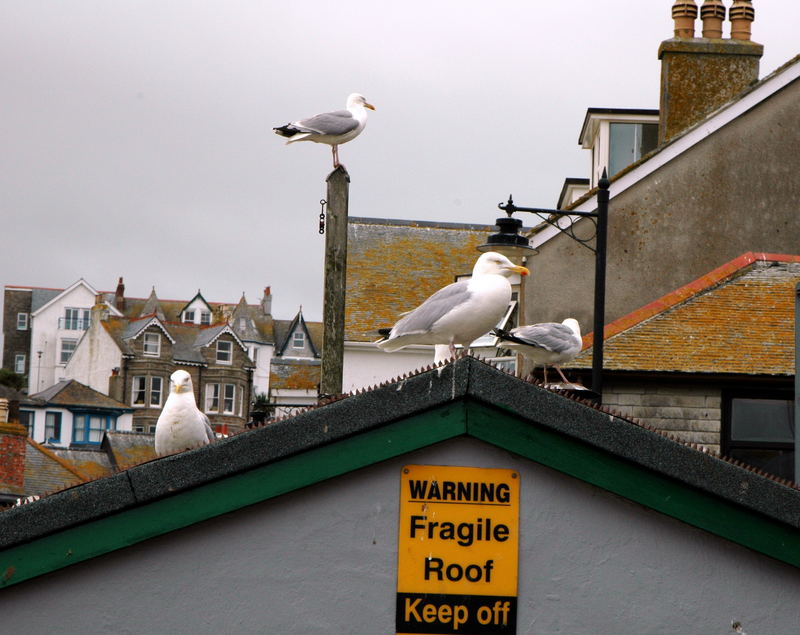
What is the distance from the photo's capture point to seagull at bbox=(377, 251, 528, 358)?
6.88 m

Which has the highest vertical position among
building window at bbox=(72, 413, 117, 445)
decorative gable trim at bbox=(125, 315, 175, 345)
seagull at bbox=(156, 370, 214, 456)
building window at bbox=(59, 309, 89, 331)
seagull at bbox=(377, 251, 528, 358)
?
building window at bbox=(59, 309, 89, 331)

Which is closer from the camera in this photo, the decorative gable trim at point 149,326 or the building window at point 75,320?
the decorative gable trim at point 149,326

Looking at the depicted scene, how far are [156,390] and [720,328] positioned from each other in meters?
75.2

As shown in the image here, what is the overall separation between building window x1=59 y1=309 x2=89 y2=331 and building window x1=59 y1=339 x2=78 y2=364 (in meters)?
1.06

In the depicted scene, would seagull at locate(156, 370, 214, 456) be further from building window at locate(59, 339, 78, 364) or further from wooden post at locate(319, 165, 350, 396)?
building window at locate(59, 339, 78, 364)

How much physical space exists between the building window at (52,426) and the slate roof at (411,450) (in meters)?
81.7

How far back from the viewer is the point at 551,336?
1150cm

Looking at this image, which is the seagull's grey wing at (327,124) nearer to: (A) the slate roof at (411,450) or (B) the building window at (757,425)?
(B) the building window at (757,425)

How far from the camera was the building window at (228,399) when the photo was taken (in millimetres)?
92000

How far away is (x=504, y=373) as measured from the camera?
5121 mm

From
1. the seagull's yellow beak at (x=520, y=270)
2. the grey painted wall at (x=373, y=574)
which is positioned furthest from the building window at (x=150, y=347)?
the grey painted wall at (x=373, y=574)

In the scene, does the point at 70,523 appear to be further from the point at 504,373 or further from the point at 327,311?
the point at 327,311

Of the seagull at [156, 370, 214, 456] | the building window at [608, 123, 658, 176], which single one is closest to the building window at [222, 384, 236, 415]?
the building window at [608, 123, 658, 176]

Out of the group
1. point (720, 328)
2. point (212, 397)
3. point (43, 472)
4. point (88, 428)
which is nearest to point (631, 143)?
point (720, 328)
